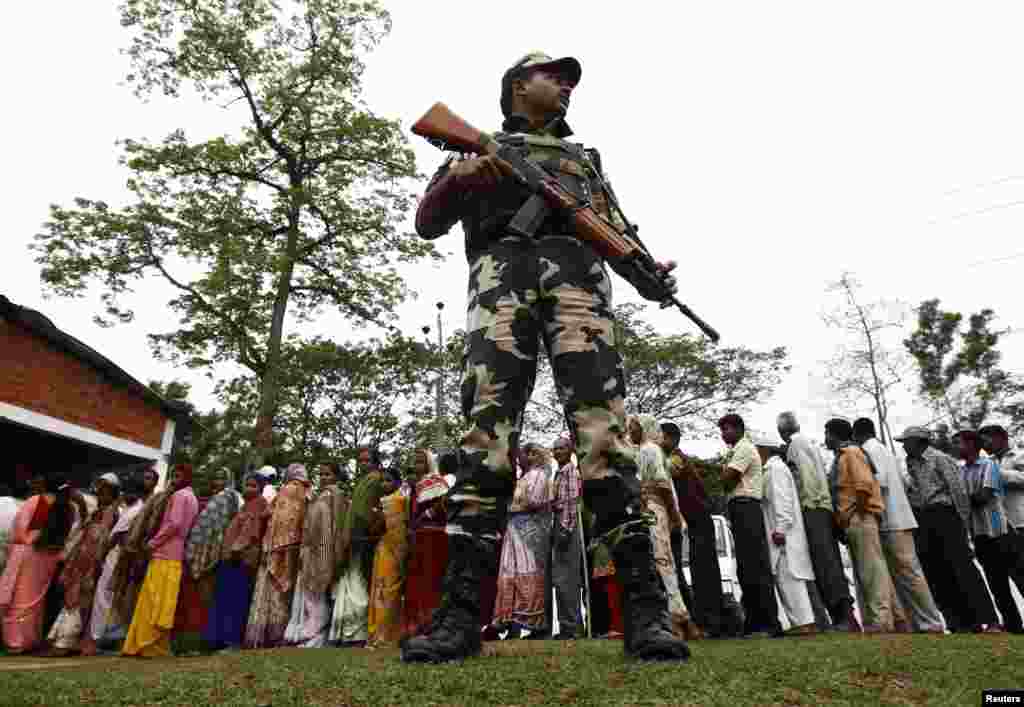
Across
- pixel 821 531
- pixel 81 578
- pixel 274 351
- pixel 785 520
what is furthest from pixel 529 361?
pixel 274 351

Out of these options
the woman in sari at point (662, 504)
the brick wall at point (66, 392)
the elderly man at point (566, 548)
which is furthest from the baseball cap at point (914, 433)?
the brick wall at point (66, 392)

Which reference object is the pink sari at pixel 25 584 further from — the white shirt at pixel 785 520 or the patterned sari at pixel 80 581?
the white shirt at pixel 785 520

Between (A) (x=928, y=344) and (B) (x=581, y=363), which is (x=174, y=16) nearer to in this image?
(B) (x=581, y=363)

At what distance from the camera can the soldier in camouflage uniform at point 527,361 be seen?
7.57 feet

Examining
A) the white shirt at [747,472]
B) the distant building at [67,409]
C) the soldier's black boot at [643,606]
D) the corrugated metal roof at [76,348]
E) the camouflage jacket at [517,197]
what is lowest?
the soldier's black boot at [643,606]

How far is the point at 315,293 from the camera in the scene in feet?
54.7

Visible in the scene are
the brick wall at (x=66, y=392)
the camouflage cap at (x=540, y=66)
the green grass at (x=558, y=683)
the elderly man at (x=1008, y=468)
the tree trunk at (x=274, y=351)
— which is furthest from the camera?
the tree trunk at (x=274, y=351)

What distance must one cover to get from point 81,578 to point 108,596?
344 millimetres

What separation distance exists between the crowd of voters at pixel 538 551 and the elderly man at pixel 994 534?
0.05 feet

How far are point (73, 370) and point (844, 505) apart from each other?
15.1 m

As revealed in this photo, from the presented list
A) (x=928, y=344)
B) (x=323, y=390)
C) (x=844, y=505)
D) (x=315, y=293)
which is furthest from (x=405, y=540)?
(x=928, y=344)

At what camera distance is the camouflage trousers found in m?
2.44

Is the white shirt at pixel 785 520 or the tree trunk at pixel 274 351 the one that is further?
the tree trunk at pixel 274 351

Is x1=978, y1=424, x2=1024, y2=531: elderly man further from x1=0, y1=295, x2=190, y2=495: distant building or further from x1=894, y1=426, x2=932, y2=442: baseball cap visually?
x1=0, y1=295, x2=190, y2=495: distant building
